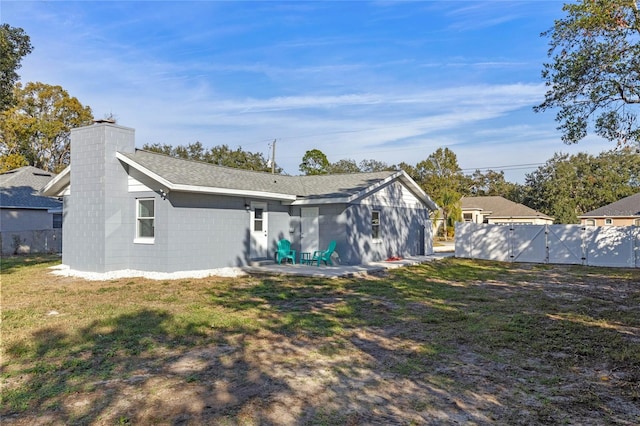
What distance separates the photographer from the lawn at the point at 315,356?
150 inches

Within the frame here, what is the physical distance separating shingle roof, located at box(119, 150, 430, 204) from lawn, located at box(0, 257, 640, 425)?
3947mm

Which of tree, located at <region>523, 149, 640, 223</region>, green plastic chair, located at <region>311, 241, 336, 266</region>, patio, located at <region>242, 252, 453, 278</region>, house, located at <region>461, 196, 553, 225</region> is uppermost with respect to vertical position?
tree, located at <region>523, 149, 640, 223</region>

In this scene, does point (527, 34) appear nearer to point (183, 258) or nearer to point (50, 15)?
point (183, 258)

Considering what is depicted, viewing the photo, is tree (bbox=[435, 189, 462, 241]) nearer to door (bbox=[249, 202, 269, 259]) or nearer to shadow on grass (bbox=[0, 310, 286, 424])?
door (bbox=[249, 202, 269, 259])

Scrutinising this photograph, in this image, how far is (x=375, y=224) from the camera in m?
17.3

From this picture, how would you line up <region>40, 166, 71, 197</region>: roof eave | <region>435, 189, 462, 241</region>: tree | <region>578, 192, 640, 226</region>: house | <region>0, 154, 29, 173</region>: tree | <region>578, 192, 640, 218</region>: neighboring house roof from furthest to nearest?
<region>435, 189, 462, 241</region>: tree, <region>0, 154, 29, 173</region>: tree, <region>578, 192, 640, 226</region>: house, <region>578, 192, 640, 218</region>: neighboring house roof, <region>40, 166, 71, 197</region>: roof eave

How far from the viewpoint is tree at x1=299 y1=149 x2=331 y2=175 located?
44781 mm

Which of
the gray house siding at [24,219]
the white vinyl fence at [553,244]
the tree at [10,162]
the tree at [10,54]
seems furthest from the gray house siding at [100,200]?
the tree at [10,162]

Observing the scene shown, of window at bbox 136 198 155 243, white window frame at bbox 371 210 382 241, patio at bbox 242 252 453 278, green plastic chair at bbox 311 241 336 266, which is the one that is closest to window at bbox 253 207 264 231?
patio at bbox 242 252 453 278

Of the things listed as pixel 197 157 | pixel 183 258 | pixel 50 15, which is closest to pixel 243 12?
pixel 50 15

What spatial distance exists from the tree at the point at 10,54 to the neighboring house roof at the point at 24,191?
32.2ft

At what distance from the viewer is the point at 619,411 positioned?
3.81 m

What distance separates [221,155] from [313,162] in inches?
447

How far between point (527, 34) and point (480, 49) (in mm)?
2704
